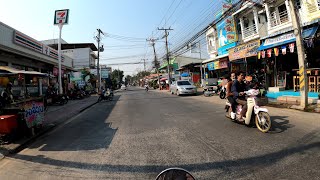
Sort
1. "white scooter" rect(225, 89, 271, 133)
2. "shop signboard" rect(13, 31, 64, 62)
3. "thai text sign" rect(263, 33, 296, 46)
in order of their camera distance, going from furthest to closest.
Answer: "shop signboard" rect(13, 31, 64, 62), "thai text sign" rect(263, 33, 296, 46), "white scooter" rect(225, 89, 271, 133)

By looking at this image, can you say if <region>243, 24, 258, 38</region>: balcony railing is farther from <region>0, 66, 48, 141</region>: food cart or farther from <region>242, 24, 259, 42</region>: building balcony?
<region>0, 66, 48, 141</region>: food cart

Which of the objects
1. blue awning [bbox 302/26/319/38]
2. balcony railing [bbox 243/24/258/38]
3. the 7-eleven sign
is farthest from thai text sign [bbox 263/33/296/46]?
the 7-eleven sign

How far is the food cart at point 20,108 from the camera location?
709cm

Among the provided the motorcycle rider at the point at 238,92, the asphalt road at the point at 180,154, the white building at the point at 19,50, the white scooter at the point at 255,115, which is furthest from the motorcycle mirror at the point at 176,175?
the white building at the point at 19,50

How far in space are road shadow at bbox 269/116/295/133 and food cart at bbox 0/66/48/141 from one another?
7.00 meters

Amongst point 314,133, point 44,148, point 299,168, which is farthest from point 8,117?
point 314,133

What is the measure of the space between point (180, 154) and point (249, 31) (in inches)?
835

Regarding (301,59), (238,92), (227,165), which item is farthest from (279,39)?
(227,165)

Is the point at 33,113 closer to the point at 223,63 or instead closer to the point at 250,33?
the point at 223,63

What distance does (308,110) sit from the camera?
9852 mm

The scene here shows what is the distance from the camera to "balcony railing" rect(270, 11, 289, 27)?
19381mm

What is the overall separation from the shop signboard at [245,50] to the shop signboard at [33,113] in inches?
559

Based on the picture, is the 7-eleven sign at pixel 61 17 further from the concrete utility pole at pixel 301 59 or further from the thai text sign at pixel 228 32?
the concrete utility pole at pixel 301 59

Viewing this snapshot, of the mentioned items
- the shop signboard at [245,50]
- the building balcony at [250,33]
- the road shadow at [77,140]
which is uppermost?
the building balcony at [250,33]
